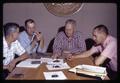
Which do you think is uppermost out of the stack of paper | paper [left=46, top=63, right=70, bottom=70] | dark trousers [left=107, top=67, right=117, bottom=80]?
paper [left=46, top=63, right=70, bottom=70]

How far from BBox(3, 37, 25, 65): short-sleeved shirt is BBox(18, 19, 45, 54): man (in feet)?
0.20

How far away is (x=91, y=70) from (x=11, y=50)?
102 cm

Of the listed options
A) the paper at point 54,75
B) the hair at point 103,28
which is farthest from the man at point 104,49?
the paper at point 54,75

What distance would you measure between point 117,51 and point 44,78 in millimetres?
969

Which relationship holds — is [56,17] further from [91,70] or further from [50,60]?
[91,70]

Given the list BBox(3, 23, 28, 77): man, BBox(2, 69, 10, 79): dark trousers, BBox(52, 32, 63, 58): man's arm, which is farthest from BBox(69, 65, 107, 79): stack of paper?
BBox(2, 69, 10, 79): dark trousers

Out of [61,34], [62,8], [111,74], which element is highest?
[62,8]

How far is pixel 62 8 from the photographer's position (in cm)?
344

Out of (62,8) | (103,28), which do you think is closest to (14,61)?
(62,8)

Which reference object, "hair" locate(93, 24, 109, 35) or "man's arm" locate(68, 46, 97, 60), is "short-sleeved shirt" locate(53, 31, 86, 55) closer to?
"man's arm" locate(68, 46, 97, 60)

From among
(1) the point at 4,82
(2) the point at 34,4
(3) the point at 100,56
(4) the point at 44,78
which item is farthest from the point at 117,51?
(1) the point at 4,82

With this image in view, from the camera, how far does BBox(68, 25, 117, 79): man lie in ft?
11.3

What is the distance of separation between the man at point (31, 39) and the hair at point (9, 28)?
0.35 ft

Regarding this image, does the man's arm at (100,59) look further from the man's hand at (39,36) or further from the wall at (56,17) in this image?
the man's hand at (39,36)
